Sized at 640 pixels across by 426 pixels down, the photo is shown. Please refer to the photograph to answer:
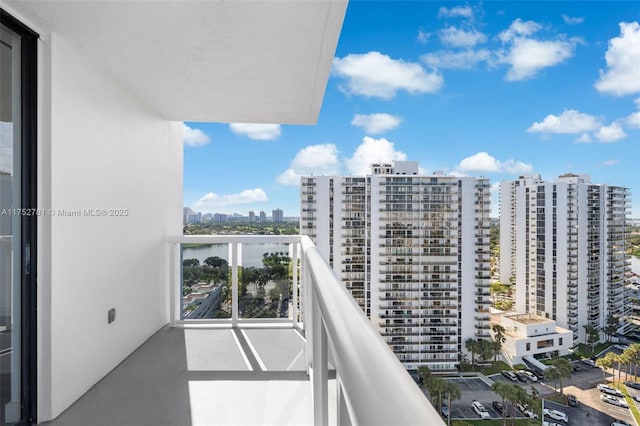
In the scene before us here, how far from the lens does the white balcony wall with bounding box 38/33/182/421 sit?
1954 mm

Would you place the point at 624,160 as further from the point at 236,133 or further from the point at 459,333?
the point at 236,133

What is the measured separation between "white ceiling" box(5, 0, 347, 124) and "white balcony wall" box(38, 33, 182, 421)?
0.72 feet

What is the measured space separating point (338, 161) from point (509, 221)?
24.2 m

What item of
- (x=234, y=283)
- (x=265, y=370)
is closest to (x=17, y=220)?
(x=265, y=370)

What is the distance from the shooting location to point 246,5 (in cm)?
173

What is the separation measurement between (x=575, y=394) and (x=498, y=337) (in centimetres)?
256

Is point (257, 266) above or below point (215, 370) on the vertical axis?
above

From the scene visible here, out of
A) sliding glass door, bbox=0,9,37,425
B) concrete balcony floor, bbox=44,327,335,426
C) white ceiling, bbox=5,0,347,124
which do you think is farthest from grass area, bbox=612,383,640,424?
sliding glass door, bbox=0,9,37,425

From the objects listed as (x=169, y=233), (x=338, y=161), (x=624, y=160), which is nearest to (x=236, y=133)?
(x=338, y=161)

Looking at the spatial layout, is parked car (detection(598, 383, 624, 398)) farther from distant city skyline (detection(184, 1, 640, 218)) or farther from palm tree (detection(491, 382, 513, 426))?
distant city skyline (detection(184, 1, 640, 218))

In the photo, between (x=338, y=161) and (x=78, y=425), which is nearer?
(x=78, y=425)

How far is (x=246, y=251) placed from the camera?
3510 millimetres

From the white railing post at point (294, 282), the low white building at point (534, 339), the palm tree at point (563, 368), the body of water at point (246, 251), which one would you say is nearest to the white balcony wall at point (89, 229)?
the body of water at point (246, 251)

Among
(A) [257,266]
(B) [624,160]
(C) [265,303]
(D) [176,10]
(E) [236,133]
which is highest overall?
(E) [236,133]
